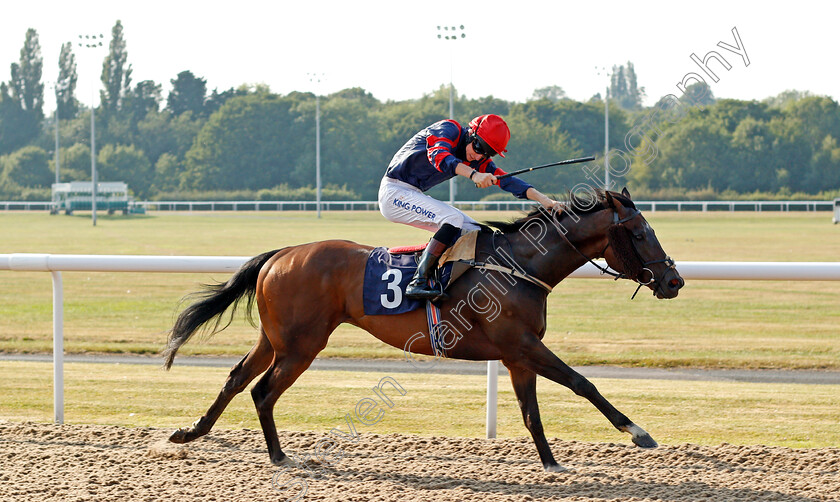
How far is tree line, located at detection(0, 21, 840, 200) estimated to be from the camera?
157 ft

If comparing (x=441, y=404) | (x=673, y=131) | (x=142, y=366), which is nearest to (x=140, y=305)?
(x=142, y=366)

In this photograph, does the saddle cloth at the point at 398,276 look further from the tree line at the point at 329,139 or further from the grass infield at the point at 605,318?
the tree line at the point at 329,139

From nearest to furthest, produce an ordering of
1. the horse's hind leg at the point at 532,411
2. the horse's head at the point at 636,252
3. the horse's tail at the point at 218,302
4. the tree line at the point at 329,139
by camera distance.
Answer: the horse's head at the point at 636,252, the horse's hind leg at the point at 532,411, the horse's tail at the point at 218,302, the tree line at the point at 329,139

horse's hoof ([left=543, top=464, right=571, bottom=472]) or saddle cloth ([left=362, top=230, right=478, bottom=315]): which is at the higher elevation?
saddle cloth ([left=362, top=230, right=478, bottom=315])

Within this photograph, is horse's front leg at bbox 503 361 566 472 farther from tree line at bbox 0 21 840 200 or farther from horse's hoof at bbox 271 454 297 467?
tree line at bbox 0 21 840 200

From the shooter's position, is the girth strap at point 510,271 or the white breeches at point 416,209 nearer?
the girth strap at point 510,271

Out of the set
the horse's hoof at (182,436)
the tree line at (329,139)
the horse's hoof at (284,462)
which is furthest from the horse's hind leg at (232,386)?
the tree line at (329,139)

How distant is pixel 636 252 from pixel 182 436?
95.9 inches

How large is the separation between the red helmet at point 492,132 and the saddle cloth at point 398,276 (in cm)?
43

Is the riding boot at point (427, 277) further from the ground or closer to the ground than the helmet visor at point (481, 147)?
closer to the ground

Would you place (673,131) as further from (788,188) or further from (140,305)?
(140,305)

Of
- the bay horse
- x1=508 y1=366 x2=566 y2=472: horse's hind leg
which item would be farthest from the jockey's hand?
x1=508 y1=366 x2=566 y2=472: horse's hind leg

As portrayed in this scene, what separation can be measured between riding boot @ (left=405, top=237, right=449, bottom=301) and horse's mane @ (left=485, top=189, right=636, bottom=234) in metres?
0.39

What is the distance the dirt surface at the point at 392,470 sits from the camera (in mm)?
3824
